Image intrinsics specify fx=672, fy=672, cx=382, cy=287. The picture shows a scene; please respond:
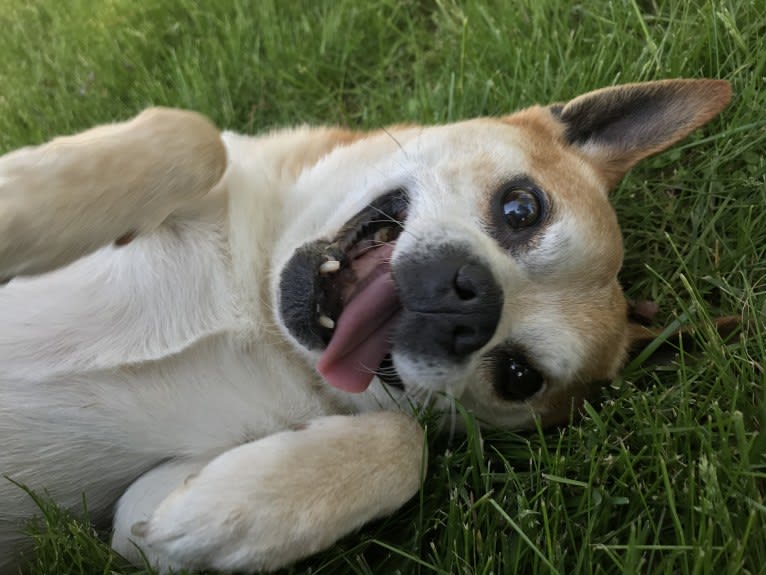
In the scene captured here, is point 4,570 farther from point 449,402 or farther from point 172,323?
point 449,402

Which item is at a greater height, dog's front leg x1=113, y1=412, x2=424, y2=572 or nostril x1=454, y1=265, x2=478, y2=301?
nostril x1=454, y1=265, x2=478, y2=301

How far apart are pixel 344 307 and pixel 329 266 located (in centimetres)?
15

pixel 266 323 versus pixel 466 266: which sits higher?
pixel 466 266

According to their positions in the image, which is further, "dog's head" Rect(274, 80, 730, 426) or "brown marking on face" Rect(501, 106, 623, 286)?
"brown marking on face" Rect(501, 106, 623, 286)

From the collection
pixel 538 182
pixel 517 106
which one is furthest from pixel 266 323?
pixel 517 106

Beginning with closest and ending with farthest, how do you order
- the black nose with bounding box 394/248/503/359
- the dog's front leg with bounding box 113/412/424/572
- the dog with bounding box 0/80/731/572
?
the dog's front leg with bounding box 113/412/424/572 < the dog with bounding box 0/80/731/572 < the black nose with bounding box 394/248/503/359

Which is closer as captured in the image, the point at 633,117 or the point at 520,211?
the point at 520,211

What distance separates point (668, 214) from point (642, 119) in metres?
0.49

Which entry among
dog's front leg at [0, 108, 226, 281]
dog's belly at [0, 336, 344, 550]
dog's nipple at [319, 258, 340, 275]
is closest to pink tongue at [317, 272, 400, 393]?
dog's nipple at [319, 258, 340, 275]

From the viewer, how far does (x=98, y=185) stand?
186cm

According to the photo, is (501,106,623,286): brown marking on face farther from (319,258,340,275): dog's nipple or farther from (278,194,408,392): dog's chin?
(319,258,340,275): dog's nipple

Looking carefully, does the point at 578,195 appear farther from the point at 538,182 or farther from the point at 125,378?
the point at 125,378

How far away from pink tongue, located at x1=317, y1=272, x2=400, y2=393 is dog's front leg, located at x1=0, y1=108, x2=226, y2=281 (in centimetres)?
61

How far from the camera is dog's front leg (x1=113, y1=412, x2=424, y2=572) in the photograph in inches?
64.8
